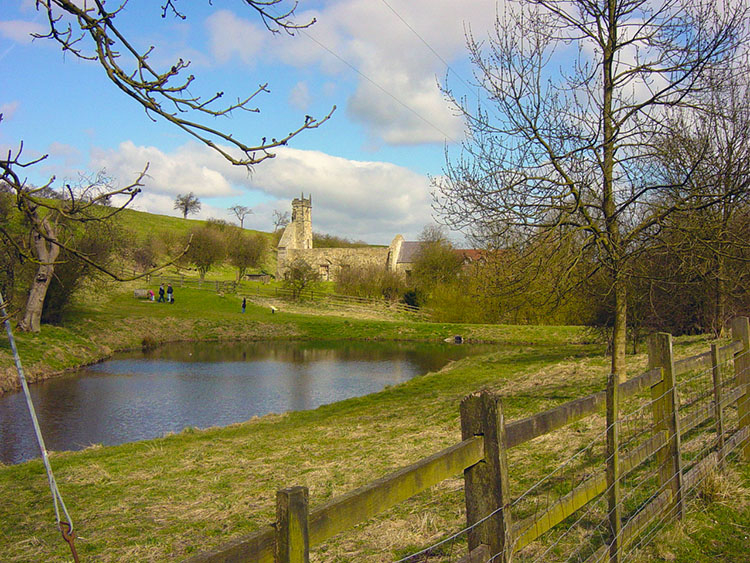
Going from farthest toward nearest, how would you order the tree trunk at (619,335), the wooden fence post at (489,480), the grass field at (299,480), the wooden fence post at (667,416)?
the tree trunk at (619,335) < the grass field at (299,480) < the wooden fence post at (667,416) < the wooden fence post at (489,480)

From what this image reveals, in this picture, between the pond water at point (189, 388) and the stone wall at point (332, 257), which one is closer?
the pond water at point (189, 388)

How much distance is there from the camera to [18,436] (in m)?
15.0

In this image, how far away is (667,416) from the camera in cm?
463

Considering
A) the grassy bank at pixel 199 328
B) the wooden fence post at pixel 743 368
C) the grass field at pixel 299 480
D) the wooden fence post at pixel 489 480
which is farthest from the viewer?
the grassy bank at pixel 199 328

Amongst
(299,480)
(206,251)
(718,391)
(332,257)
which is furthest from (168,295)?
(718,391)

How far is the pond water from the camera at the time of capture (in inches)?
620

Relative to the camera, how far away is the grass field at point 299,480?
5.34 m

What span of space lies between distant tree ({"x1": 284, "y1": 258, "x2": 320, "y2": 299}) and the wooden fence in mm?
46649

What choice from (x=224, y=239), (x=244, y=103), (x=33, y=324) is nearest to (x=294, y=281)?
(x=224, y=239)

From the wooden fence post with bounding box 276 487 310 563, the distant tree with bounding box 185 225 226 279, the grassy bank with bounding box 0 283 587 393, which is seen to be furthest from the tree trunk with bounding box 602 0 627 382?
the distant tree with bounding box 185 225 226 279

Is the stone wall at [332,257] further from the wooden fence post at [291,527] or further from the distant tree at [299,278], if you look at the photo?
the wooden fence post at [291,527]

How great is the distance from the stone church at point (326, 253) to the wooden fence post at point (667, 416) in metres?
55.9

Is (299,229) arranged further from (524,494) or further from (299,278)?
(524,494)

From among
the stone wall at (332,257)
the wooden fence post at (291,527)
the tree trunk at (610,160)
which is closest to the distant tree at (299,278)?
the stone wall at (332,257)
